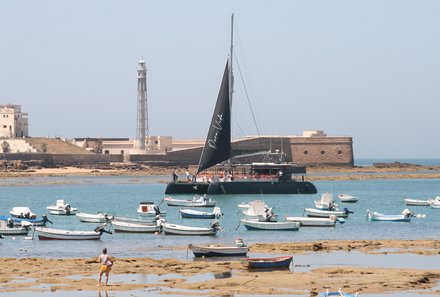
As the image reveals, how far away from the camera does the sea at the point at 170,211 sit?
137 ft

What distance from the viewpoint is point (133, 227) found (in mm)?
48469

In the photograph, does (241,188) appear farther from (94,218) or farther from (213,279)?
(213,279)

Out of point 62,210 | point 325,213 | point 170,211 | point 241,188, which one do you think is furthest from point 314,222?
point 241,188

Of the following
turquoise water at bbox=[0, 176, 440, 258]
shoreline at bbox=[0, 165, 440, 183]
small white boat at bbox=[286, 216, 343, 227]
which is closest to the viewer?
turquoise water at bbox=[0, 176, 440, 258]

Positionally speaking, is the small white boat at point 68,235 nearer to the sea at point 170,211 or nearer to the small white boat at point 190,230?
the sea at point 170,211

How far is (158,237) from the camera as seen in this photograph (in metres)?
45.8

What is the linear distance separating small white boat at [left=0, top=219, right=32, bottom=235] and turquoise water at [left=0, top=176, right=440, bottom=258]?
1.03 m

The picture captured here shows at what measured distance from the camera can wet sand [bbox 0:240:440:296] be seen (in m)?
29.3

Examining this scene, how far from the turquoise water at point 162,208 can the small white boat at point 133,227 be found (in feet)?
2.50

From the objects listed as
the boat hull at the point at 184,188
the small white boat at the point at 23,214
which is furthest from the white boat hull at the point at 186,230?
the boat hull at the point at 184,188

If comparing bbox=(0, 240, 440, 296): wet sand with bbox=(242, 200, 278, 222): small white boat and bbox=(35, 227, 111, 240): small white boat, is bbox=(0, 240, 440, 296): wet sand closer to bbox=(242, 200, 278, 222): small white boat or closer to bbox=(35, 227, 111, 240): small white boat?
bbox=(35, 227, 111, 240): small white boat

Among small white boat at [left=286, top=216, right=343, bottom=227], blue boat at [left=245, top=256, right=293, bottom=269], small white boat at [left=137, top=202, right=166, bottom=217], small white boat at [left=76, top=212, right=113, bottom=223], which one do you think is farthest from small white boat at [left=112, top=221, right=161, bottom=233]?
blue boat at [left=245, top=256, right=293, bottom=269]

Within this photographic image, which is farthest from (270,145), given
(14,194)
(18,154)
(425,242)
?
(425,242)

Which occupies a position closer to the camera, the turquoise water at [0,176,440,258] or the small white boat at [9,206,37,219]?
the turquoise water at [0,176,440,258]
